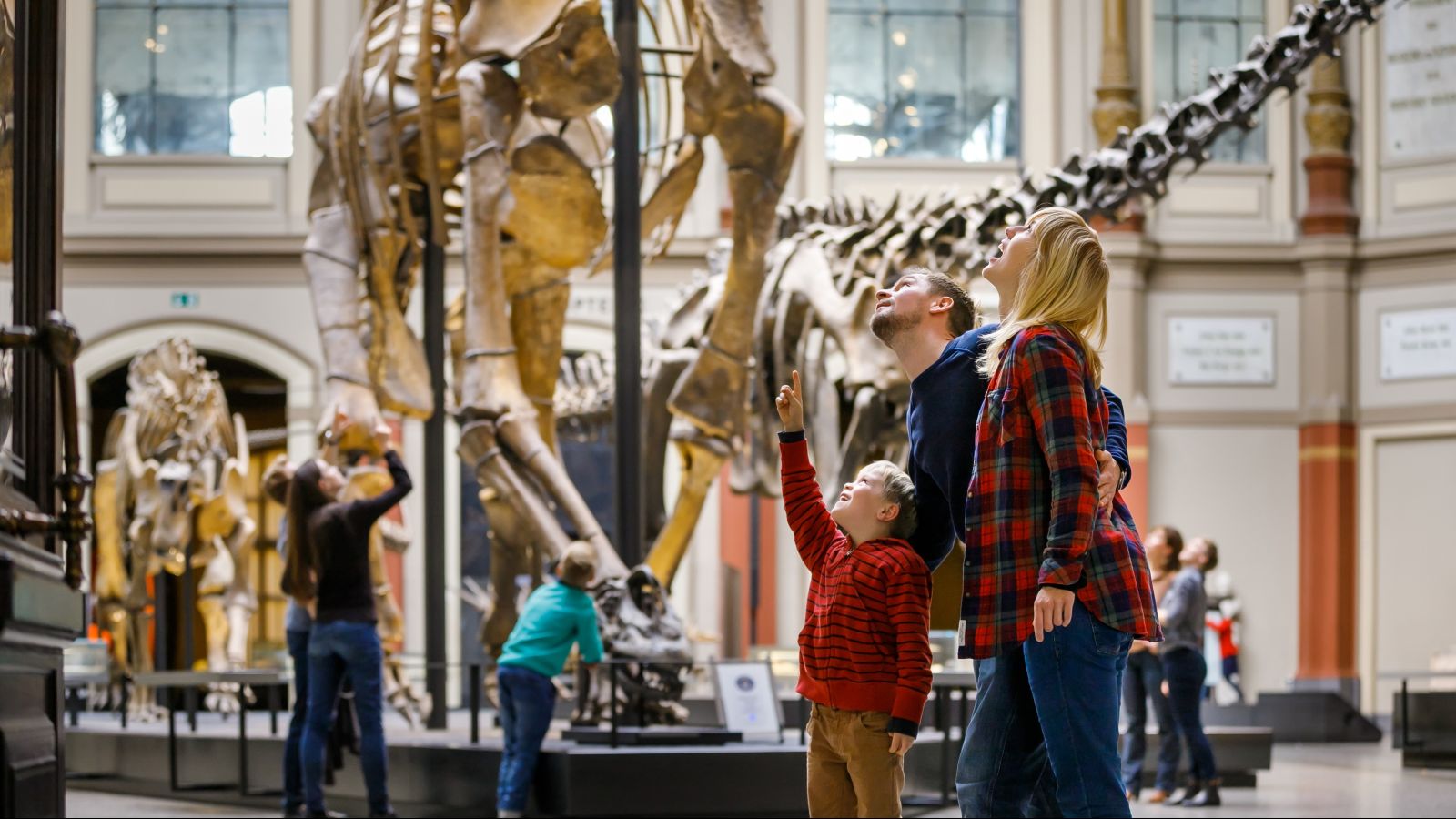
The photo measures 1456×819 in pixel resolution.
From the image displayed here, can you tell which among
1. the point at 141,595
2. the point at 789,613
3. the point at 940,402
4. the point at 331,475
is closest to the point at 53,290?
the point at 940,402

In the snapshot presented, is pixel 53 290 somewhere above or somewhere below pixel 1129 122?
below

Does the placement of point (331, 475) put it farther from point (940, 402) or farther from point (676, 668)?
point (940, 402)

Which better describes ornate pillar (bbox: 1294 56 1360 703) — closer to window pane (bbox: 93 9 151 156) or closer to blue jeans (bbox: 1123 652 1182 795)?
blue jeans (bbox: 1123 652 1182 795)

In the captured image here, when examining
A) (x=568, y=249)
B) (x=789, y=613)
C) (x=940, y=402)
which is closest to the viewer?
(x=940, y=402)

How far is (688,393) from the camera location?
31.8 ft

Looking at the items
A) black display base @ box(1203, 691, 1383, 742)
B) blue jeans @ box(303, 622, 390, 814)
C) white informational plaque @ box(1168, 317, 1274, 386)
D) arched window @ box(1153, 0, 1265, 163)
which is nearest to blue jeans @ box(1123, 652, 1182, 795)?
blue jeans @ box(303, 622, 390, 814)

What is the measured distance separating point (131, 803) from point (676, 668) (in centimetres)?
363

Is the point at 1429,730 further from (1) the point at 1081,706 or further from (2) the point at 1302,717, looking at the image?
(1) the point at 1081,706

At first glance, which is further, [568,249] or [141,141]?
[141,141]

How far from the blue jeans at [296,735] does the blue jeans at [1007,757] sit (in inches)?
199

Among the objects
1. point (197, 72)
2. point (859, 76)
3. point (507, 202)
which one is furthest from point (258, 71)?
point (507, 202)

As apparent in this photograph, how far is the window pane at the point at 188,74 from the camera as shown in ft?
70.5

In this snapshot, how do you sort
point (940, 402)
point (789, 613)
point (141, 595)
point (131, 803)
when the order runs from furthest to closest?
point (789, 613) → point (141, 595) → point (131, 803) → point (940, 402)

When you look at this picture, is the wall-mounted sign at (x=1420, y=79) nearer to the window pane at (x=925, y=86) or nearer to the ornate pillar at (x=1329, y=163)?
the ornate pillar at (x=1329, y=163)
